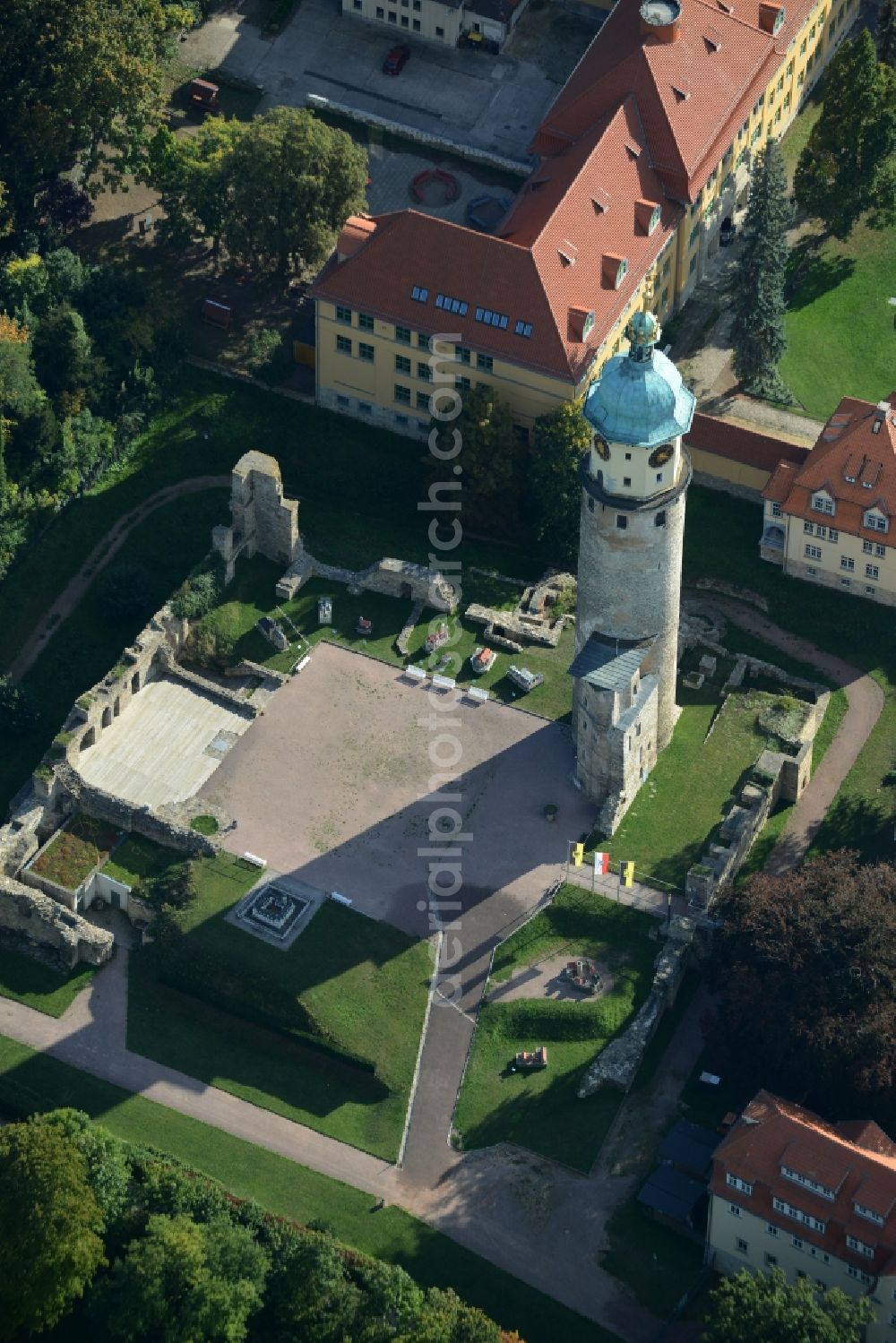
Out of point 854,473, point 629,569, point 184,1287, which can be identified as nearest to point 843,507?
point 854,473

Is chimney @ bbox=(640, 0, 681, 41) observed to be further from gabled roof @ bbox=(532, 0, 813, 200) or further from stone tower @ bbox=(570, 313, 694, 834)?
stone tower @ bbox=(570, 313, 694, 834)

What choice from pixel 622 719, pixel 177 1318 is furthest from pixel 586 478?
pixel 177 1318

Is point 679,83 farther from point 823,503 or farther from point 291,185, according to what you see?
point 823,503

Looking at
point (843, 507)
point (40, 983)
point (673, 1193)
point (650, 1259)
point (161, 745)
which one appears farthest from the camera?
point (843, 507)

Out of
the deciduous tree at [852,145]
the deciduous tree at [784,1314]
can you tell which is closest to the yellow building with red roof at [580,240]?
the deciduous tree at [852,145]

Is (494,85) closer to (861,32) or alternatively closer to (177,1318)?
(861,32)

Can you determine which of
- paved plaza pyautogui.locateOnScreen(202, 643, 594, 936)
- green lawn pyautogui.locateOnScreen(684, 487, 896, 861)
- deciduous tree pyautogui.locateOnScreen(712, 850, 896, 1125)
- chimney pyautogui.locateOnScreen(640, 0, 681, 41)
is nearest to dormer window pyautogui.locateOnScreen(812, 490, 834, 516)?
green lawn pyautogui.locateOnScreen(684, 487, 896, 861)

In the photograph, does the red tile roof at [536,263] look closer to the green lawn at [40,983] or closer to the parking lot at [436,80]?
the parking lot at [436,80]
